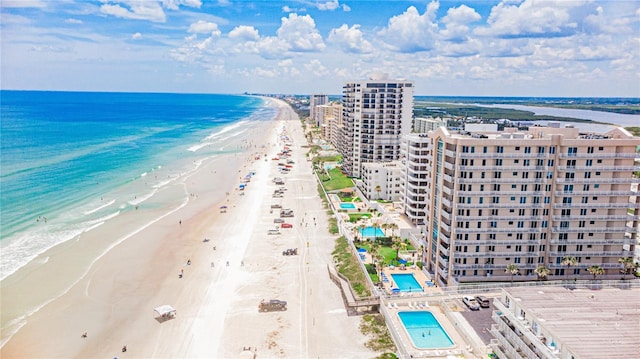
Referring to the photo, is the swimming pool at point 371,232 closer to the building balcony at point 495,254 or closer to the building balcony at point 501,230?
the building balcony at point 495,254

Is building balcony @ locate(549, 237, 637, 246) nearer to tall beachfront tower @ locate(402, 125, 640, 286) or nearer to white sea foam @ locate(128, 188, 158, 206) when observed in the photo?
tall beachfront tower @ locate(402, 125, 640, 286)

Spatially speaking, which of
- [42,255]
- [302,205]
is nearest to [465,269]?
[302,205]

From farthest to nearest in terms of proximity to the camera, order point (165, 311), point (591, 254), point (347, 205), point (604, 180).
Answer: point (347, 205), point (591, 254), point (604, 180), point (165, 311)

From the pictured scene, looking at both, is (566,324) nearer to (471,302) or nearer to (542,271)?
(471,302)

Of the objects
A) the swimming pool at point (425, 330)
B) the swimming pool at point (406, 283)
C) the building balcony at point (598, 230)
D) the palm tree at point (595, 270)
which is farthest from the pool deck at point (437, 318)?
the palm tree at point (595, 270)

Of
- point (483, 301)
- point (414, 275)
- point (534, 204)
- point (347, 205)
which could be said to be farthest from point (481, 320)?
point (347, 205)

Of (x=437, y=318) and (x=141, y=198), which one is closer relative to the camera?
(x=437, y=318)

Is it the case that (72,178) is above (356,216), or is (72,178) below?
above
